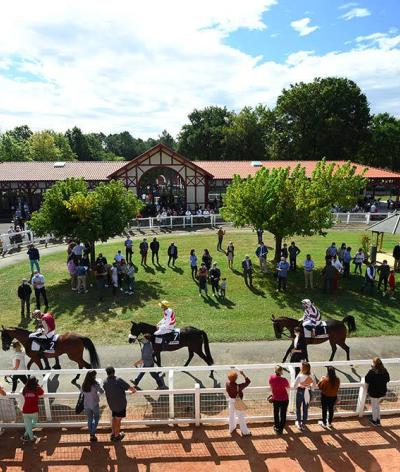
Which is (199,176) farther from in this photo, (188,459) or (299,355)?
(188,459)

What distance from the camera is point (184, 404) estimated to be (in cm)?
835

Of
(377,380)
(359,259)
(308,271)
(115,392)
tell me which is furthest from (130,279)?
(359,259)

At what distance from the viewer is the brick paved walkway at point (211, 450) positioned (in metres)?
6.80

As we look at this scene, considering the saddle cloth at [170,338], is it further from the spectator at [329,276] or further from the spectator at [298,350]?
the spectator at [329,276]

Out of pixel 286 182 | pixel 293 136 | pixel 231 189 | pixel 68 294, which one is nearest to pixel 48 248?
pixel 68 294

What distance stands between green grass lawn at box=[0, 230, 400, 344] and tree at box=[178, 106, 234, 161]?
45.2 m

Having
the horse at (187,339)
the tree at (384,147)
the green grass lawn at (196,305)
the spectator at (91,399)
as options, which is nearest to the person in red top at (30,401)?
the spectator at (91,399)

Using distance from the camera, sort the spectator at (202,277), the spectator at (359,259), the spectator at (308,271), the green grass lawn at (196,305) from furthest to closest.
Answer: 1. the spectator at (359,259)
2. the spectator at (308,271)
3. the spectator at (202,277)
4. the green grass lawn at (196,305)

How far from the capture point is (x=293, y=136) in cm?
5203

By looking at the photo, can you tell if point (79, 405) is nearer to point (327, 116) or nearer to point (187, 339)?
point (187, 339)

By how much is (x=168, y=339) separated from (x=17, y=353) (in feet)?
11.2

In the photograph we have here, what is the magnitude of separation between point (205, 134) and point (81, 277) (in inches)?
1980

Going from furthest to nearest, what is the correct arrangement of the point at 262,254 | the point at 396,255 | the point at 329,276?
the point at 396,255
the point at 262,254
the point at 329,276

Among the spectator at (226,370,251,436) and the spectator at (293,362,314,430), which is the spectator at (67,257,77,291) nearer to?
the spectator at (226,370,251,436)
